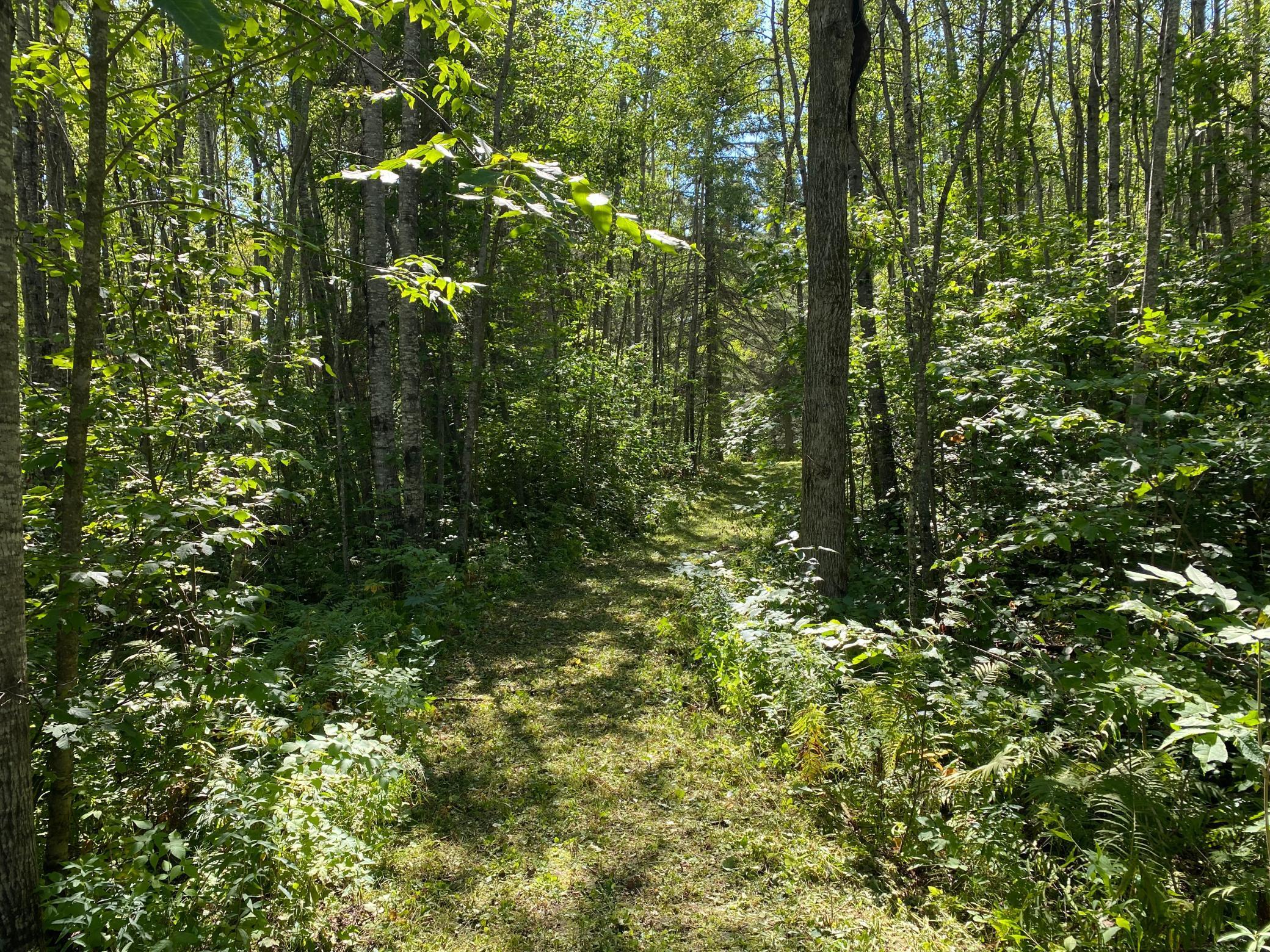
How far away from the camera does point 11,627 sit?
7.36 ft

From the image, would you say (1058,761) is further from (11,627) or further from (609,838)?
(11,627)

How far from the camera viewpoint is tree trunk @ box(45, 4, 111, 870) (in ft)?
9.00

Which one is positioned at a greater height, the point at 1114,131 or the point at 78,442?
the point at 1114,131

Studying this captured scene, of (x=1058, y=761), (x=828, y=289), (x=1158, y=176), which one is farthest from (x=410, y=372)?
(x=1158, y=176)

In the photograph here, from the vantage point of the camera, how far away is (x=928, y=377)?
6.57 meters

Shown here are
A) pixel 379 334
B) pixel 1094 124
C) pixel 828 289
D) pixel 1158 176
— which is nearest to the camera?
pixel 1158 176

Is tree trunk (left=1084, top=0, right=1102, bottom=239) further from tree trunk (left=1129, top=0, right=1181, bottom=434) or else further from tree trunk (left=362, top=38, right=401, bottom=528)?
tree trunk (left=362, top=38, right=401, bottom=528)

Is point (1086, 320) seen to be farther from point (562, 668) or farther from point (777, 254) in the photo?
point (562, 668)

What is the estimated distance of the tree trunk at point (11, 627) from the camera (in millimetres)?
2213

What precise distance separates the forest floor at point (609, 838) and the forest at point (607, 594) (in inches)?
1.2

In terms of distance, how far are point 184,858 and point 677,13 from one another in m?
19.3

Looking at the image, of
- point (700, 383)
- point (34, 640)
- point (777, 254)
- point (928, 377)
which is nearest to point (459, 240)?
point (777, 254)

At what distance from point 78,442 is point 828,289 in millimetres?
5834

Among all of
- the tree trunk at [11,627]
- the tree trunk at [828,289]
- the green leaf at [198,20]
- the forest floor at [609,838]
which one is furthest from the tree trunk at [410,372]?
the green leaf at [198,20]
